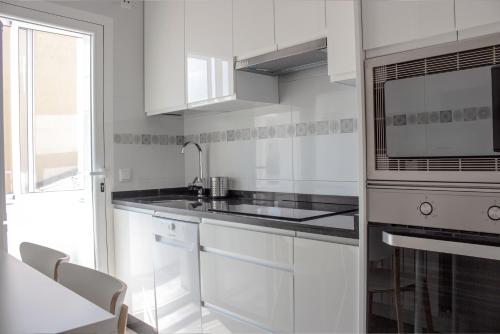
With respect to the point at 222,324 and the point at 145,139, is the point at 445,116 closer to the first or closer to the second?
the point at 222,324

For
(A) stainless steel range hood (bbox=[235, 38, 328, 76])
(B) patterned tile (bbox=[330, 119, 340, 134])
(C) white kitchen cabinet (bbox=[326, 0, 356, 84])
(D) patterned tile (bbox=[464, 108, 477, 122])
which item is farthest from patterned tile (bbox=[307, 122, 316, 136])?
(D) patterned tile (bbox=[464, 108, 477, 122])

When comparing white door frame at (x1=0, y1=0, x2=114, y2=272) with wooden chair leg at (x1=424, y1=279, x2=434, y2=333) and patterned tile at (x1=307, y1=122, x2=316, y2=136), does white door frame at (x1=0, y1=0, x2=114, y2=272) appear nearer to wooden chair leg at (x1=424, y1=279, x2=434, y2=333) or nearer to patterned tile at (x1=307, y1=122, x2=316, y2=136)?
patterned tile at (x1=307, y1=122, x2=316, y2=136)

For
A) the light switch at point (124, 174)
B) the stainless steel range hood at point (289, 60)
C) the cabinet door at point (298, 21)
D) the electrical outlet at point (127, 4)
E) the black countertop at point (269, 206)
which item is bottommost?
the black countertop at point (269, 206)

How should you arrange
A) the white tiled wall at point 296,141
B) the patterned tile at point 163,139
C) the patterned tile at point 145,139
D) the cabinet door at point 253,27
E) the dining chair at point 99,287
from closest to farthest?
1. the dining chair at point 99,287
2. the cabinet door at point 253,27
3. the white tiled wall at point 296,141
4. the patterned tile at point 145,139
5. the patterned tile at point 163,139

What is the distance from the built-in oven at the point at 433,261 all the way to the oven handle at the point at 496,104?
5.8 inches

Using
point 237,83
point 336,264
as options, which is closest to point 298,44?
point 237,83

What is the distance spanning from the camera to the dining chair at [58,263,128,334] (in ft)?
3.65

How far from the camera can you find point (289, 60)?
2291 millimetres

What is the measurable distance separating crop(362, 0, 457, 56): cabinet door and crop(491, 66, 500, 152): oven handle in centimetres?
18

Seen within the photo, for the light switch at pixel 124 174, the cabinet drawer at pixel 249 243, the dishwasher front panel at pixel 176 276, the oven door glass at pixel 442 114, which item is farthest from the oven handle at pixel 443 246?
the light switch at pixel 124 174

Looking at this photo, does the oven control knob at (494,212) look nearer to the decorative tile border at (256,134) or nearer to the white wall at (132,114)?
the decorative tile border at (256,134)

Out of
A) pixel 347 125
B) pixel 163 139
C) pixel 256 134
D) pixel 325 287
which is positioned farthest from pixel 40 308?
pixel 163 139

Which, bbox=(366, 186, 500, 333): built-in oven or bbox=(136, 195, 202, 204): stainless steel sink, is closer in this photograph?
bbox=(366, 186, 500, 333): built-in oven

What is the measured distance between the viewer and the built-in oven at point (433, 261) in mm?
1242
